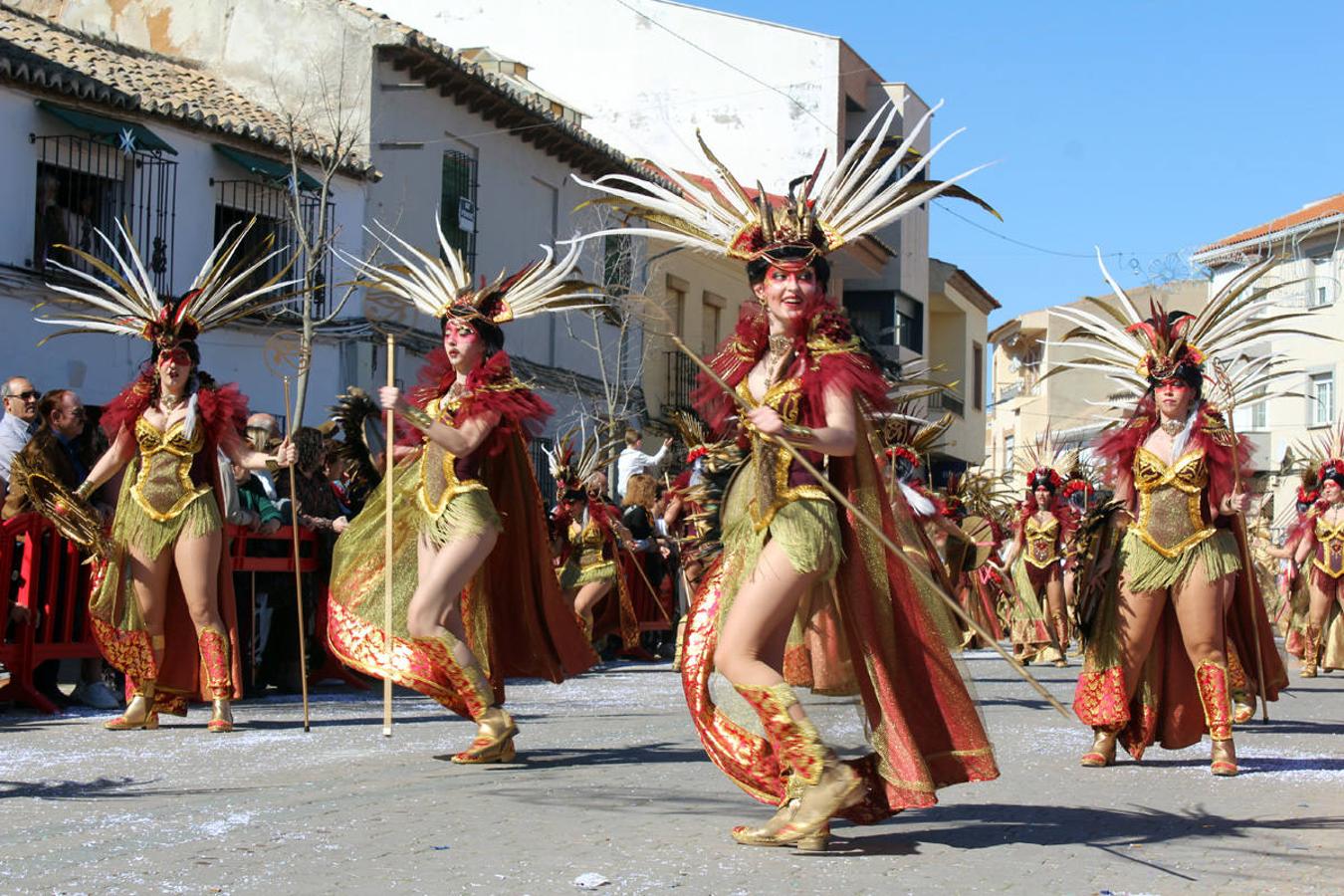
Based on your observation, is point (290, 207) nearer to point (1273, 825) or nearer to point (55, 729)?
point (55, 729)

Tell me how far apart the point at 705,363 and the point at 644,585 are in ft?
39.4

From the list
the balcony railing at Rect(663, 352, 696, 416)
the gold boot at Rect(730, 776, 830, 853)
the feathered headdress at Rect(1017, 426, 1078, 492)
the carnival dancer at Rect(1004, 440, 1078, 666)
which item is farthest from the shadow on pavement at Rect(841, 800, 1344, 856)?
the balcony railing at Rect(663, 352, 696, 416)

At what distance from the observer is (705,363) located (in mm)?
6250

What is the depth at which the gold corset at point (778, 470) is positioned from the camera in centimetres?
619

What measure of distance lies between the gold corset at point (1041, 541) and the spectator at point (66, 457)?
10190 mm

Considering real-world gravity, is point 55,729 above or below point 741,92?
below

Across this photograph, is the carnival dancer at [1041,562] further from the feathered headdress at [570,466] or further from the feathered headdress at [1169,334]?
the feathered headdress at [1169,334]

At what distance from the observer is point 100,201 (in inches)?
834

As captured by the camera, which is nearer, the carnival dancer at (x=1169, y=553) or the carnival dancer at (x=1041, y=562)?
the carnival dancer at (x=1169, y=553)

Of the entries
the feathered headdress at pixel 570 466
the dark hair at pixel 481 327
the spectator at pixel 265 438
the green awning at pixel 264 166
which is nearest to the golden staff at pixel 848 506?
the dark hair at pixel 481 327

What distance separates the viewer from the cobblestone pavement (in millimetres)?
5445

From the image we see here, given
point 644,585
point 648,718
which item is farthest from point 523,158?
point 648,718

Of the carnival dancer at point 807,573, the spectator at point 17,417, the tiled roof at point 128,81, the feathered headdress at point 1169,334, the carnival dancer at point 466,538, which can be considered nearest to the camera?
the carnival dancer at point 807,573

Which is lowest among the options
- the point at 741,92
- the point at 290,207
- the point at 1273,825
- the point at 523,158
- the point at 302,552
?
the point at 1273,825
